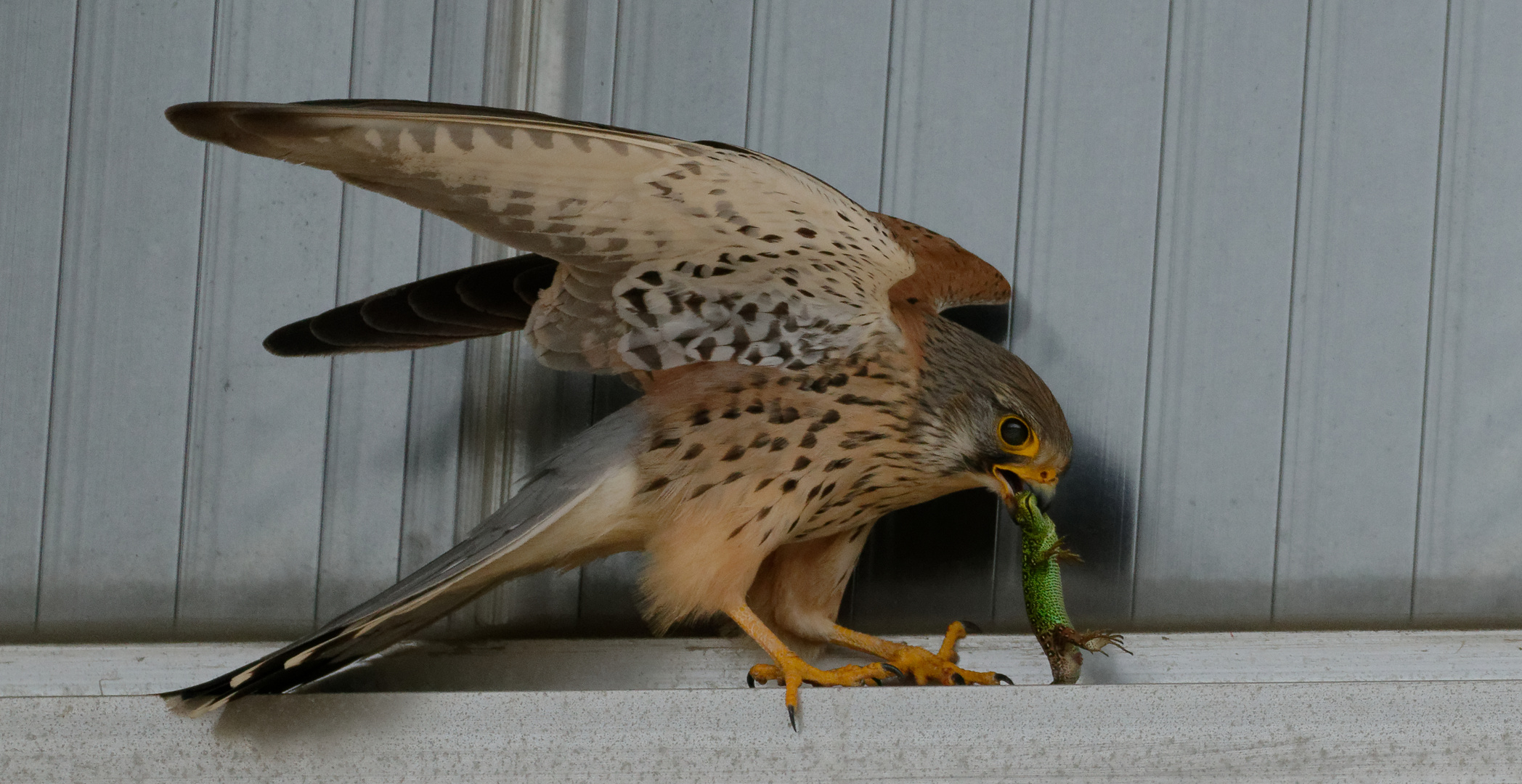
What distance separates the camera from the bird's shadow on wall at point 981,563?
63.9 inches

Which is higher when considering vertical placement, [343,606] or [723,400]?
→ [723,400]

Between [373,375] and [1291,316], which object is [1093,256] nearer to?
[1291,316]

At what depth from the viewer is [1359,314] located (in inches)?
65.6

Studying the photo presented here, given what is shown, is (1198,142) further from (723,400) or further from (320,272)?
(320,272)

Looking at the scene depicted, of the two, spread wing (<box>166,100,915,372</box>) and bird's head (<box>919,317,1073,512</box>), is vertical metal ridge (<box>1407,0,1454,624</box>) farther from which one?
spread wing (<box>166,100,915,372</box>)

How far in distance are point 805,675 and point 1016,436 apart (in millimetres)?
408

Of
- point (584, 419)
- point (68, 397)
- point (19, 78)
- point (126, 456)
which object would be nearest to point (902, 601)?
point (584, 419)

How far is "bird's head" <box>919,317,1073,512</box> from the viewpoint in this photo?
51.7 inches

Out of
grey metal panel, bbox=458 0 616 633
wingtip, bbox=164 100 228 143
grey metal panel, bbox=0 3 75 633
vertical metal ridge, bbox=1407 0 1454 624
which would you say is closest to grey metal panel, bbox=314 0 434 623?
grey metal panel, bbox=458 0 616 633

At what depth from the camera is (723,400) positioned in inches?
51.3

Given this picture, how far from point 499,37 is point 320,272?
19.2 inches

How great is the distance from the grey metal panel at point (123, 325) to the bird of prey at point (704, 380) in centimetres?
36

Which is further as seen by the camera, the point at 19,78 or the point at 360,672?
the point at 19,78

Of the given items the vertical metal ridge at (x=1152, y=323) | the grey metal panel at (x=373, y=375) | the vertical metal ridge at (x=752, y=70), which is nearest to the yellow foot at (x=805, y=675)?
the vertical metal ridge at (x=1152, y=323)
